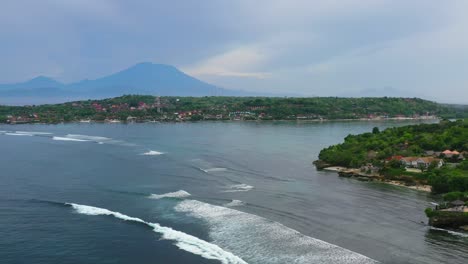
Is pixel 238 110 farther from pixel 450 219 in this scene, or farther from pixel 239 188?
pixel 450 219

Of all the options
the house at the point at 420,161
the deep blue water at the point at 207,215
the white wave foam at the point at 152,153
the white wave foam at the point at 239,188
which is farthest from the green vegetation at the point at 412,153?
the white wave foam at the point at 152,153

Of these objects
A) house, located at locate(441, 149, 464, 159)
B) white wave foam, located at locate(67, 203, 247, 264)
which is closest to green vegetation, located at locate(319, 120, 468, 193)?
house, located at locate(441, 149, 464, 159)

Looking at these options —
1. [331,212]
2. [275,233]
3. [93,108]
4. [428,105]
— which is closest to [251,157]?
[331,212]

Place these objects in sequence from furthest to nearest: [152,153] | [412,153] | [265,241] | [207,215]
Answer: [152,153] → [412,153] → [207,215] → [265,241]

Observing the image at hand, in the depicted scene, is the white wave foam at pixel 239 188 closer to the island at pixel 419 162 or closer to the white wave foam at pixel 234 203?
the white wave foam at pixel 234 203

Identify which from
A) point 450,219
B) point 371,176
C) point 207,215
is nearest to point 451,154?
point 371,176

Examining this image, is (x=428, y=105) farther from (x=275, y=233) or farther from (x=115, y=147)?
(x=275, y=233)
